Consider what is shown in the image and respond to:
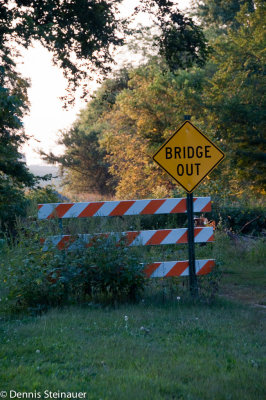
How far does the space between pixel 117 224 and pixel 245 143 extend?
11750mm

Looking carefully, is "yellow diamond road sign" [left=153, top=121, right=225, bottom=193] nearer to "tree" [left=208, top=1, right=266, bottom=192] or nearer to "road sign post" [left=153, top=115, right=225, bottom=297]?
"road sign post" [left=153, top=115, right=225, bottom=297]

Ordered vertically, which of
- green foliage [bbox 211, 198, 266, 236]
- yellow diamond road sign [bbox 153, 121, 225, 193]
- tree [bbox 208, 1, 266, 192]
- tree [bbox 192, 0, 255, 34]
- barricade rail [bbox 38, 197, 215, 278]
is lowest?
green foliage [bbox 211, 198, 266, 236]

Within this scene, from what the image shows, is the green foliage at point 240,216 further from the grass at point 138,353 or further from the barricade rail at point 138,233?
the grass at point 138,353

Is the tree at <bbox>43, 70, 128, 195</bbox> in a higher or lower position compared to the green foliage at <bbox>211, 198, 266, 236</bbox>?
higher

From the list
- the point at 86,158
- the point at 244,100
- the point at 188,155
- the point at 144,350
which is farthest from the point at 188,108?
the point at 144,350

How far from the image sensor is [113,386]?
14.7 ft

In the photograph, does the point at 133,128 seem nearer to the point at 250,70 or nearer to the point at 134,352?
the point at 250,70

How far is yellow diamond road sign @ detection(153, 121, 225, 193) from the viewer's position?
8578 millimetres

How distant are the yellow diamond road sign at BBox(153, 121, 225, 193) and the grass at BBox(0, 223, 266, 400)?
4.95ft

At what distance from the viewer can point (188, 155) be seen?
8609 millimetres

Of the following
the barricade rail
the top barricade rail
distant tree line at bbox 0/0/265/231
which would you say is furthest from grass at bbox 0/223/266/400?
distant tree line at bbox 0/0/265/231

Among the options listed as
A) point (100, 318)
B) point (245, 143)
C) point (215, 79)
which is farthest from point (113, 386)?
point (215, 79)

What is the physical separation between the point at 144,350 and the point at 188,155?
153 inches

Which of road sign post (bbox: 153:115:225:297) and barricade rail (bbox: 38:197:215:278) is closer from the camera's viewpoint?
barricade rail (bbox: 38:197:215:278)
